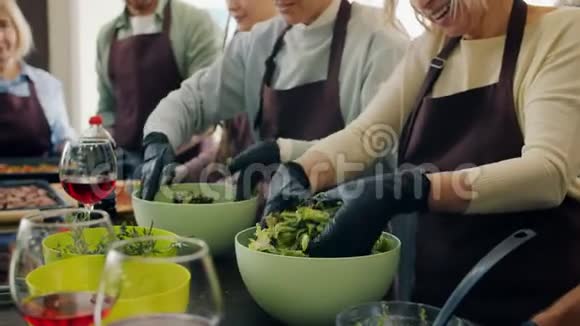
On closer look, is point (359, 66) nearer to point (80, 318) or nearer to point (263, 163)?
point (263, 163)

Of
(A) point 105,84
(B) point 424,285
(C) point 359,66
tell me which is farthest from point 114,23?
(B) point 424,285

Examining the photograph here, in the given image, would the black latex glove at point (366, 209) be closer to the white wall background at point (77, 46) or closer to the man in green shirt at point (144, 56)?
the man in green shirt at point (144, 56)

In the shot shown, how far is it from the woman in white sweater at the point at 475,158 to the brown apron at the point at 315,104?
0.20m

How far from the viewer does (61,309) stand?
65 cm

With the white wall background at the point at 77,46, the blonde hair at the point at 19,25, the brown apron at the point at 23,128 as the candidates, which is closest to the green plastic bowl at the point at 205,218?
the brown apron at the point at 23,128

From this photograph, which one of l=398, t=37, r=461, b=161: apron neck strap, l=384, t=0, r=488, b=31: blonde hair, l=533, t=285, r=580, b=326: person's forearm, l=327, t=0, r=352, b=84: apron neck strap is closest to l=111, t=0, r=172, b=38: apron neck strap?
l=327, t=0, r=352, b=84: apron neck strap

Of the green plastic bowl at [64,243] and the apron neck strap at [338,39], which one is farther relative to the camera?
the apron neck strap at [338,39]

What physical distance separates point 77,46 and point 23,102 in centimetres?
46

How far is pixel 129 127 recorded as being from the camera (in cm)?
263

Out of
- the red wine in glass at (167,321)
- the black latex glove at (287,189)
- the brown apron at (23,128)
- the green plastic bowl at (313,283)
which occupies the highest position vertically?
the red wine in glass at (167,321)

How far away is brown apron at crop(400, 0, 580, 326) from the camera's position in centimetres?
112

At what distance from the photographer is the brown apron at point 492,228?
1119 mm

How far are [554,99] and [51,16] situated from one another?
8.80ft

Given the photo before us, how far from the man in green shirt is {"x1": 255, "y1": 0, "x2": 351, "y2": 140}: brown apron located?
0.80m
